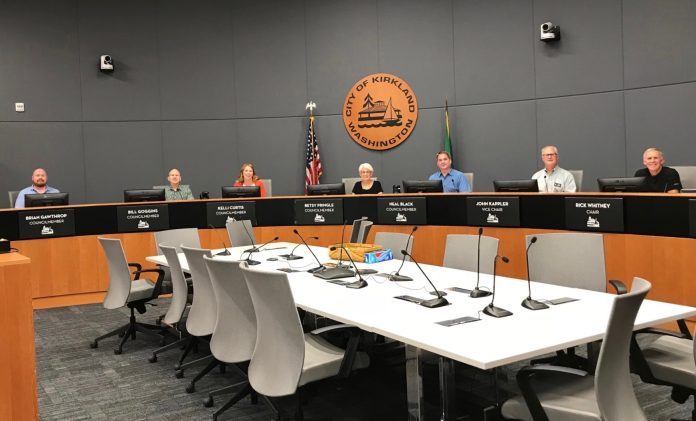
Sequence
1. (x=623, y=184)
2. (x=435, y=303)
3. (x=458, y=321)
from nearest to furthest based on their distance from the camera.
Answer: (x=458, y=321), (x=435, y=303), (x=623, y=184)

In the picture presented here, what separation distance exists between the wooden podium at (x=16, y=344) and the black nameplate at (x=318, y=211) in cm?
505

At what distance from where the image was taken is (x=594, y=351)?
2973 mm

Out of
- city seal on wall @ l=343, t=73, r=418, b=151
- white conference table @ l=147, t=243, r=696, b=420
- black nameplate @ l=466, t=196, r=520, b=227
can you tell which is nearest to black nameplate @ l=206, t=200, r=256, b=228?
black nameplate @ l=466, t=196, r=520, b=227

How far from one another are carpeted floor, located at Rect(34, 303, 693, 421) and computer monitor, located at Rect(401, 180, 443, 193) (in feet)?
9.38

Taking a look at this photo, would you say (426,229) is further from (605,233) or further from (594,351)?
(594,351)

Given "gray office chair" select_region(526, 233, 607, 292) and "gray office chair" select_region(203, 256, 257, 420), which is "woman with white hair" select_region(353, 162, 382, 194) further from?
"gray office chair" select_region(203, 256, 257, 420)

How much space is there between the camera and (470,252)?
4.61 metres

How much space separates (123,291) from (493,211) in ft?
11.6

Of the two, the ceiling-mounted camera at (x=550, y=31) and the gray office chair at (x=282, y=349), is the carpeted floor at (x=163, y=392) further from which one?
the ceiling-mounted camera at (x=550, y=31)

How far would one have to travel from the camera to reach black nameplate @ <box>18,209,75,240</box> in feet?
22.6

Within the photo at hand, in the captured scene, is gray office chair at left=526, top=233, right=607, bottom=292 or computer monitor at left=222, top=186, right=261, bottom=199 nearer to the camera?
gray office chair at left=526, top=233, right=607, bottom=292

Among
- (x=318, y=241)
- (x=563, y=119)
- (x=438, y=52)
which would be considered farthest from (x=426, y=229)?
(x=438, y=52)

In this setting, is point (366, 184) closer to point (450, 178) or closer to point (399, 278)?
point (450, 178)

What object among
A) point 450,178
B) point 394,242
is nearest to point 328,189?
point 450,178
